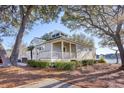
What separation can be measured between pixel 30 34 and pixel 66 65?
2.52m

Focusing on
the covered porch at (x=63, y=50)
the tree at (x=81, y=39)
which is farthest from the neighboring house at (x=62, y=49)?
Answer: the tree at (x=81, y=39)

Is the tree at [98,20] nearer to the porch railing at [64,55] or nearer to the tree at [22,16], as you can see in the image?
the tree at [22,16]

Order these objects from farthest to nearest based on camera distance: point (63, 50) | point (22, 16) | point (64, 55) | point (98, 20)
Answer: point (63, 50) < point (64, 55) < point (98, 20) < point (22, 16)

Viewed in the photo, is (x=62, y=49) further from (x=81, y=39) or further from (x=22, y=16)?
(x=22, y=16)

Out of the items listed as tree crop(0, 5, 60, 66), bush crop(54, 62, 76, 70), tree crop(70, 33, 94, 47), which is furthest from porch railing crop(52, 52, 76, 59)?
tree crop(0, 5, 60, 66)

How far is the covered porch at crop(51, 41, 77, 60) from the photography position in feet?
32.8

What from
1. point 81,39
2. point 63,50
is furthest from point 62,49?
point 81,39

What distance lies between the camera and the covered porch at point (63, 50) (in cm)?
1000

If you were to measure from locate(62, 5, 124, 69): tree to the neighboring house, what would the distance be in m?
2.08

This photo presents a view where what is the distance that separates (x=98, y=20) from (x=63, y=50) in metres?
3.83

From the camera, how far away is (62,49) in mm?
10281

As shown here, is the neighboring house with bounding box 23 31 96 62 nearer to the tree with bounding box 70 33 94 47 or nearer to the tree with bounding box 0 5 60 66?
the tree with bounding box 70 33 94 47

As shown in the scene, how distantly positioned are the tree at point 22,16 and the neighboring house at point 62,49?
2323 mm
